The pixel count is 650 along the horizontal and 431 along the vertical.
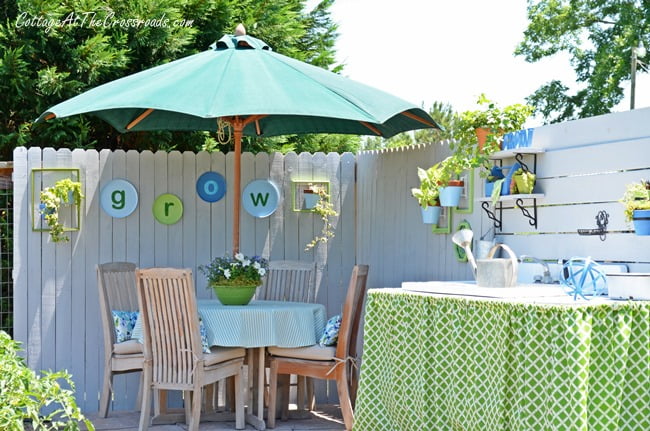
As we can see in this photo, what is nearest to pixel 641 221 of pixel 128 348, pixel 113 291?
pixel 128 348

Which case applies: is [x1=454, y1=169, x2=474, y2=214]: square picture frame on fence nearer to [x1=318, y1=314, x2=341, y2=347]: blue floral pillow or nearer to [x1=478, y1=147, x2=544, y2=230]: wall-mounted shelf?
[x1=478, y1=147, x2=544, y2=230]: wall-mounted shelf

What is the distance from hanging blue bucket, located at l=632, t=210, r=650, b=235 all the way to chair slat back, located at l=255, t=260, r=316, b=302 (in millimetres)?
2622

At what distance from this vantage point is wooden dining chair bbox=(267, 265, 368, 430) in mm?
4625

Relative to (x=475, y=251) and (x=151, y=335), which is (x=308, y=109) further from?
(x=151, y=335)

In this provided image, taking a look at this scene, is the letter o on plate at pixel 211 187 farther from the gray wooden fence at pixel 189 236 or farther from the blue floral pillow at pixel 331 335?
the blue floral pillow at pixel 331 335

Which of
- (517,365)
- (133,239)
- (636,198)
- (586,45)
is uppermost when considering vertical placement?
(586,45)

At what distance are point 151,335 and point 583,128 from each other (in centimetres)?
246

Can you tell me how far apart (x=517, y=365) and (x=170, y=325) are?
206 centimetres

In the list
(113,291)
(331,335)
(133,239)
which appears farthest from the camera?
(133,239)

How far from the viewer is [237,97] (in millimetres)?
4363

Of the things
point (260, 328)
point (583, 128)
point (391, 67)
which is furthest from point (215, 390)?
point (391, 67)

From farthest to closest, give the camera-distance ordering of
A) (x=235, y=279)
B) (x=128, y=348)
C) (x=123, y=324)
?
(x=123, y=324) → (x=128, y=348) → (x=235, y=279)

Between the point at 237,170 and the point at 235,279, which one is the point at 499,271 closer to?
the point at 235,279

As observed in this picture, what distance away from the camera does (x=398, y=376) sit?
12.3ft
